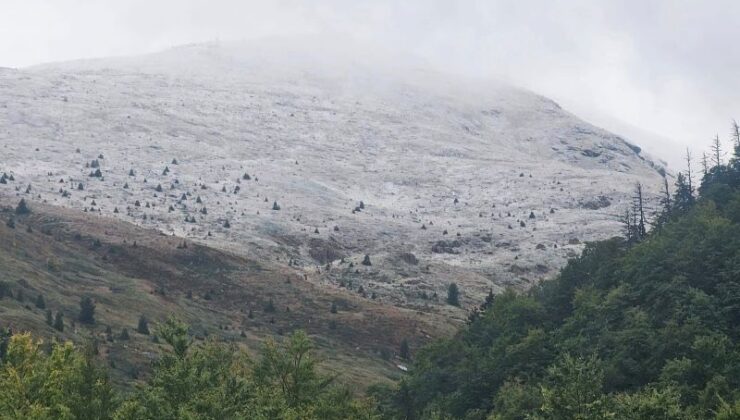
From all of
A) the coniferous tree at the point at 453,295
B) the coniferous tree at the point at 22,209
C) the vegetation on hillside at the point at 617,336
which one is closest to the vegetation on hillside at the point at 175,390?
the vegetation on hillside at the point at 617,336

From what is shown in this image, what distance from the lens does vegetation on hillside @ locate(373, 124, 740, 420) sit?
72625 millimetres

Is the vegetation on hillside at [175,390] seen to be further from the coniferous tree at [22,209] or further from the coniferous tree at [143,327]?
the coniferous tree at [22,209]

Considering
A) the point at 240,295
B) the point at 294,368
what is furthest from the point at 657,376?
the point at 240,295

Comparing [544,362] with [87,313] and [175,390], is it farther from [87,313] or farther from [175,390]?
[87,313]

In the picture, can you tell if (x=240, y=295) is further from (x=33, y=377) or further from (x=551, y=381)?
(x=33, y=377)

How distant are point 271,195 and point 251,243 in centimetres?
3168

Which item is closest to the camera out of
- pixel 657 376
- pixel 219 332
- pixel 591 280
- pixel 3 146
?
pixel 657 376

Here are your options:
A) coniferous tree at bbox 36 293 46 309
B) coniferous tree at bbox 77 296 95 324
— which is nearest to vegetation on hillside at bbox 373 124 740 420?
coniferous tree at bbox 77 296 95 324

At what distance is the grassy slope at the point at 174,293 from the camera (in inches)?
4461

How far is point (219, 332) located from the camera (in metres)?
120

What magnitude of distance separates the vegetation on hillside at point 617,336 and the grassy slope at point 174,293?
49.9 feet

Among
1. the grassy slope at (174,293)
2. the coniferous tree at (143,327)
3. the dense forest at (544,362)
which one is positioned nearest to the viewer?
the dense forest at (544,362)

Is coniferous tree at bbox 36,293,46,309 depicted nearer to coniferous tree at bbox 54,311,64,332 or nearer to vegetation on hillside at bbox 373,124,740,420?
coniferous tree at bbox 54,311,64,332

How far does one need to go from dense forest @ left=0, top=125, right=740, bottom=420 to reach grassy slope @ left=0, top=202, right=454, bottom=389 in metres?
15.4
